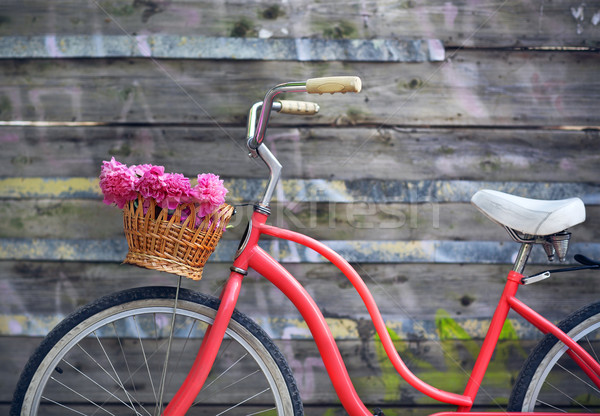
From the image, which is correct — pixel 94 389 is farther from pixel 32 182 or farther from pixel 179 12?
pixel 179 12

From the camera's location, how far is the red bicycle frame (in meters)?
1.27

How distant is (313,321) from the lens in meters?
1.33

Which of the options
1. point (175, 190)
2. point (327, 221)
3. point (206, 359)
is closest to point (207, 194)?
point (175, 190)

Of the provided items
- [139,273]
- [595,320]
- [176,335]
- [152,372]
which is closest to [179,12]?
[139,273]

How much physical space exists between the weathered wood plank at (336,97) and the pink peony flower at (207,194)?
0.63 m

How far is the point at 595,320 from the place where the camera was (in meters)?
1.43

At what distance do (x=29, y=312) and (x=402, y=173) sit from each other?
148cm

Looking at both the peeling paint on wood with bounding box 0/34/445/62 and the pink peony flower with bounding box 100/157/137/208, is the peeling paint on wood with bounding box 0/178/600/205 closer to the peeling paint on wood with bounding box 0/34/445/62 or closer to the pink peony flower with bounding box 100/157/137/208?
the peeling paint on wood with bounding box 0/34/445/62

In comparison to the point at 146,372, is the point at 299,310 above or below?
above

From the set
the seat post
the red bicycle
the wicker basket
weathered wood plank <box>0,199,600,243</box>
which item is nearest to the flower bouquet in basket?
the wicker basket

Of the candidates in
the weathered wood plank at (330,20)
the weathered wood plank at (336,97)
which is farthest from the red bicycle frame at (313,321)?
the weathered wood plank at (330,20)

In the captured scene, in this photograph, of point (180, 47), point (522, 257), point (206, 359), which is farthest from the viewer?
point (180, 47)

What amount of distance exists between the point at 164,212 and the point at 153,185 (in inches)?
2.8

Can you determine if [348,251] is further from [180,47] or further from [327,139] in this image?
[180,47]
